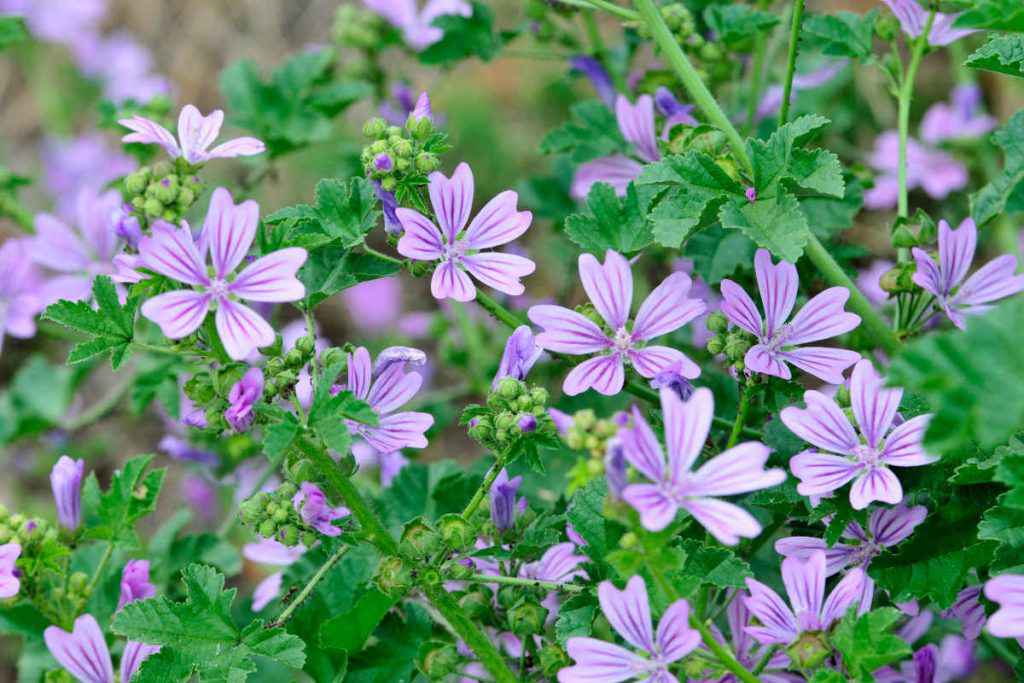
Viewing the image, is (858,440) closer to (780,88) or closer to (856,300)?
Answer: (856,300)

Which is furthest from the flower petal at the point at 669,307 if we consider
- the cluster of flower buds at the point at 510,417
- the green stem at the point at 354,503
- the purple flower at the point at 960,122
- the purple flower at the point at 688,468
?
the purple flower at the point at 960,122

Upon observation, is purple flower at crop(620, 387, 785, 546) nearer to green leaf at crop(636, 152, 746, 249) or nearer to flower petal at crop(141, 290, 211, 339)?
green leaf at crop(636, 152, 746, 249)

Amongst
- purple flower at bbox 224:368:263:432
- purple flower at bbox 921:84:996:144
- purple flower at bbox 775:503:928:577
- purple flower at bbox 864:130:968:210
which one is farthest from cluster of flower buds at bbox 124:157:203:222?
purple flower at bbox 921:84:996:144

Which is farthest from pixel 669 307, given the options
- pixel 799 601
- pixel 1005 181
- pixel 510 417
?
pixel 1005 181

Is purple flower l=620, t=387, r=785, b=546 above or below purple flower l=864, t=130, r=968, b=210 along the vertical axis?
below

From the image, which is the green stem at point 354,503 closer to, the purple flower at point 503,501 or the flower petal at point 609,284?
the purple flower at point 503,501

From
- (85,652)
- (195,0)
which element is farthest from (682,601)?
(195,0)
